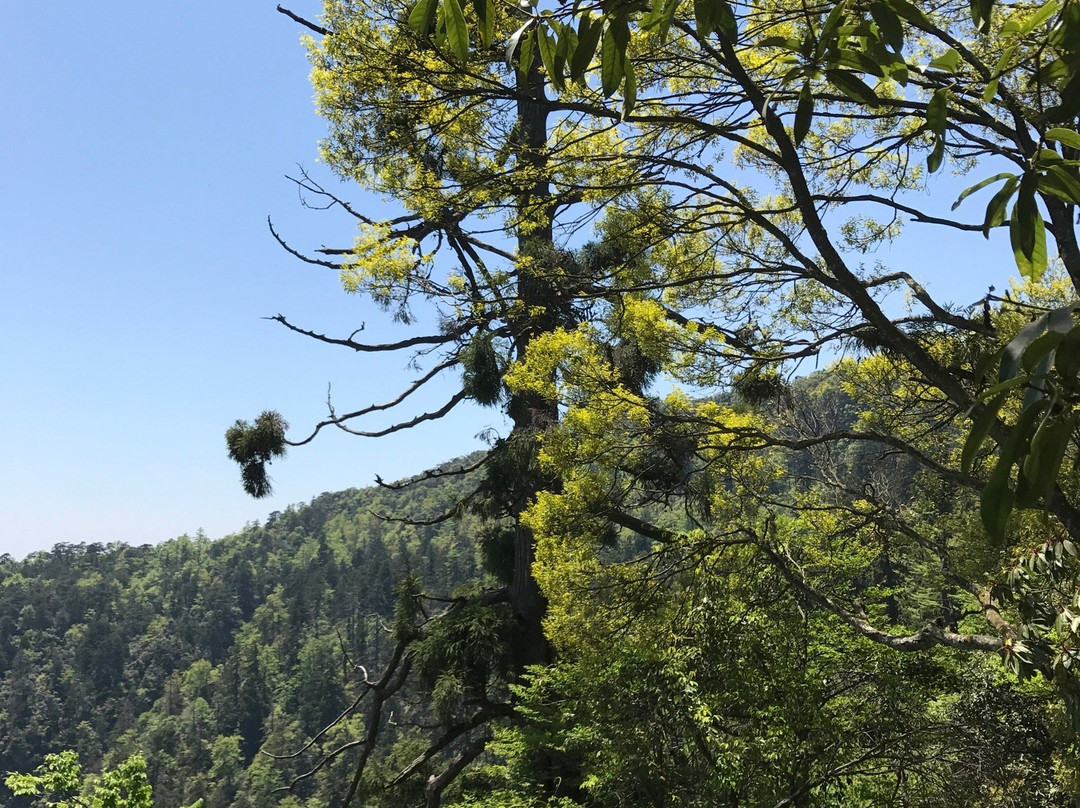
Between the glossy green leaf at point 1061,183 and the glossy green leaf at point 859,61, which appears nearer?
the glossy green leaf at point 1061,183

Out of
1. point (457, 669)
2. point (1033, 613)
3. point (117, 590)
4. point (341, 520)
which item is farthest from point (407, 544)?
point (1033, 613)

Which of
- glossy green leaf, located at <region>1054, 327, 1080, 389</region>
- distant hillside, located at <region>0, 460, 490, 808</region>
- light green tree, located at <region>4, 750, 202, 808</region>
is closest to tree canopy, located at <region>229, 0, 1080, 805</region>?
glossy green leaf, located at <region>1054, 327, 1080, 389</region>

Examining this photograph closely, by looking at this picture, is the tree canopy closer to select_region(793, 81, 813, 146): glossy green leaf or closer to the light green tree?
select_region(793, 81, 813, 146): glossy green leaf

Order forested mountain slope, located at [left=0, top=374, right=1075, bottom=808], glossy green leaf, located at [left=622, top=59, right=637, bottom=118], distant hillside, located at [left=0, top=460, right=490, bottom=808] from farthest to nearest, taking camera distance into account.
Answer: distant hillside, located at [left=0, top=460, right=490, bottom=808], forested mountain slope, located at [left=0, top=374, right=1075, bottom=808], glossy green leaf, located at [left=622, top=59, right=637, bottom=118]

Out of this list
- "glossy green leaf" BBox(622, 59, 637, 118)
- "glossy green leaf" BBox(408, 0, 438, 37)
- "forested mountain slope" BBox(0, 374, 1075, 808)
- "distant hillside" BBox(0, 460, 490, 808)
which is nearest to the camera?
"glossy green leaf" BBox(408, 0, 438, 37)

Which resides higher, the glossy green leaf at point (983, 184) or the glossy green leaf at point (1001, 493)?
the glossy green leaf at point (983, 184)

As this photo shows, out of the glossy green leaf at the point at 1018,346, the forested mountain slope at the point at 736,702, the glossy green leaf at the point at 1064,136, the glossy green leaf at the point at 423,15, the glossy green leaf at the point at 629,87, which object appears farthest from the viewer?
the forested mountain slope at the point at 736,702

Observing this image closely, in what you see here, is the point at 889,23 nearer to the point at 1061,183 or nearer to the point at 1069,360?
the point at 1061,183

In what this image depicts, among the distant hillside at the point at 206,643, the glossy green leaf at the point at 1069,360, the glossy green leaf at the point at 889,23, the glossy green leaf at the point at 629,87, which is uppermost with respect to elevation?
the distant hillside at the point at 206,643

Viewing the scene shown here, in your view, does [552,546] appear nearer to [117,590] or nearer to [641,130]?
[641,130]

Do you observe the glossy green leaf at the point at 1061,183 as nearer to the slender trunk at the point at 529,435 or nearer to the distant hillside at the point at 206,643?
the slender trunk at the point at 529,435

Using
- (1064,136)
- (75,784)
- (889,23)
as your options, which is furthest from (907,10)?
(75,784)

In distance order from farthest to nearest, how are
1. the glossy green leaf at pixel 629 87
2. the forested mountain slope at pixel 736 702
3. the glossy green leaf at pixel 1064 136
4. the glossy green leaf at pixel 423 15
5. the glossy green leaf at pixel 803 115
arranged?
the forested mountain slope at pixel 736 702 → the glossy green leaf at pixel 803 115 → the glossy green leaf at pixel 629 87 → the glossy green leaf at pixel 1064 136 → the glossy green leaf at pixel 423 15

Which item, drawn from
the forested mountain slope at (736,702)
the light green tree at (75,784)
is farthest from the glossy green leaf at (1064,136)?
the light green tree at (75,784)
